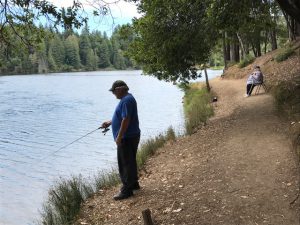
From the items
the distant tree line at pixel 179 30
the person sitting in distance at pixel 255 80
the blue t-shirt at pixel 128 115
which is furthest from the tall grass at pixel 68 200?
the person sitting in distance at pixel 255 80

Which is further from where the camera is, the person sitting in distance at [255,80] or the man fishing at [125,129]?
the person sitting in distance at [255,80]

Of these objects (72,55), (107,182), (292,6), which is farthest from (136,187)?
(72,55)

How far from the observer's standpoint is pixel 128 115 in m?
7.96

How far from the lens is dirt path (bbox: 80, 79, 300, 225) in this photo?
7000 millimetres

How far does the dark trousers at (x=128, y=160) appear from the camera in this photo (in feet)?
27.0

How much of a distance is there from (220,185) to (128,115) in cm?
215

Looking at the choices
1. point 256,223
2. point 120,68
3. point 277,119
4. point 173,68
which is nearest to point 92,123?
point 173,68

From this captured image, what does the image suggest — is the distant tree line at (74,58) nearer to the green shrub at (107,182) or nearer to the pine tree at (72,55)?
the pine tree at (72,55)

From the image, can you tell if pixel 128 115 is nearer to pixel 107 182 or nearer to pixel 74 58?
pixel 107 182

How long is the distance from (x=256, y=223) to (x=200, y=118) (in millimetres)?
11684

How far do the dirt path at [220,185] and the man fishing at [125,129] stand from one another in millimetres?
673

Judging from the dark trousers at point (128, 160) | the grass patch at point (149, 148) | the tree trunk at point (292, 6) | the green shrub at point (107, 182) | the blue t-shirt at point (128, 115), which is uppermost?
the tree trunk at point (292, 6)

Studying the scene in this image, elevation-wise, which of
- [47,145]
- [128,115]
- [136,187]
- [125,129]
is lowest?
[47,145]

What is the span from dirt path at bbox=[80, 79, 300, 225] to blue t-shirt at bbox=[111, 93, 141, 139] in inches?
52.2
